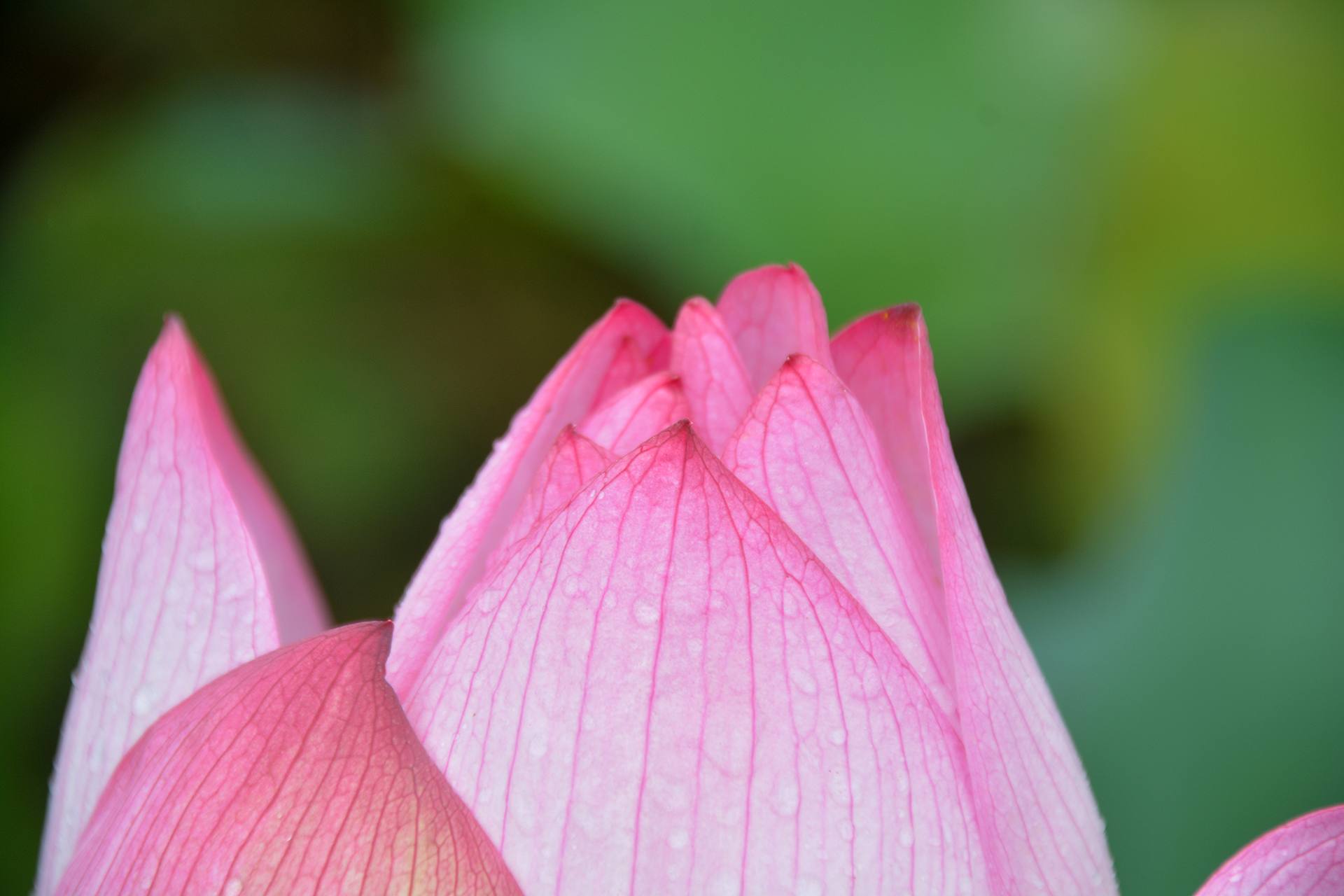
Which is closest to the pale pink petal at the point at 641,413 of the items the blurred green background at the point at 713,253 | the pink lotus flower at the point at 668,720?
the pink lotus flower at the point at 668,720

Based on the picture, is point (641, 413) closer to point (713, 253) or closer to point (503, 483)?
point (503, 483)

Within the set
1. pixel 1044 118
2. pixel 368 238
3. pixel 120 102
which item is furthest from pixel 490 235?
pixel 1044 118

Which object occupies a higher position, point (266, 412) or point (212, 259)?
point (212, 259)

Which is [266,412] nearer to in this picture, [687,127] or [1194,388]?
[687,127]

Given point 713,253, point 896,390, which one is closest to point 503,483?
point 896,390

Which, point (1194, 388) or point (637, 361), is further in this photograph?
point (1194, 388)

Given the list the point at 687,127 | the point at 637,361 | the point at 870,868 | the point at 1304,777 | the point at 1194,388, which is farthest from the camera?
the point at 687,127

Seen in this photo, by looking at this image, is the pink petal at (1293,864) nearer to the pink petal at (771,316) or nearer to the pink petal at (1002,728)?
the pink petal at (1002,728)

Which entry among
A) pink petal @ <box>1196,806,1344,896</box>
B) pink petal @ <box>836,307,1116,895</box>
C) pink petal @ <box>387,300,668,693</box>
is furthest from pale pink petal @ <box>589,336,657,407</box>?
pink petal @ <box>1196,806,1344,896</box>
